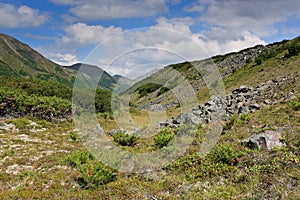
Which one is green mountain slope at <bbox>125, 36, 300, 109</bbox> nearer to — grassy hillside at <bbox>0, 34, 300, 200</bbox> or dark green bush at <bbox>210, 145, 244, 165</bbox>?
grassy hillside at <bbox>0, 34, 300, 200</bbox>

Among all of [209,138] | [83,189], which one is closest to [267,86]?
[209,138]

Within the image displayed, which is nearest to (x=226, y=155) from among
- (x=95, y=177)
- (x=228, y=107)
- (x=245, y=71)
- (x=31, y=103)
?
(x=95, y=177)

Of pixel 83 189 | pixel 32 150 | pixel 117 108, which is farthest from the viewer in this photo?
pixel 117 108

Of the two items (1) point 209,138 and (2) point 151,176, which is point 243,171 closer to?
(2) point 151,176

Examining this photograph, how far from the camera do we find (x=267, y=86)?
23969 millimetres

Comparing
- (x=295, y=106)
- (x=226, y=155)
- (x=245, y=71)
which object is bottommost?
(x=226, y=155)

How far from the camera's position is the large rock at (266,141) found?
10.0m

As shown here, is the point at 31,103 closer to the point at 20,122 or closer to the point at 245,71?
the point at 20,122

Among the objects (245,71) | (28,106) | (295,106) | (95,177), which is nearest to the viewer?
(95,177)

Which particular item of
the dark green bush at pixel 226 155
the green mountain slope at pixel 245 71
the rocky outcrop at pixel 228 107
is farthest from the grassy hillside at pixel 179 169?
the green mountain slope at pixel 245 71

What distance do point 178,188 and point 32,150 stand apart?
35.2 feet

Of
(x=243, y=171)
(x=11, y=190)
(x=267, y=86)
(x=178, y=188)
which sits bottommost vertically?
(x=11, y=190)

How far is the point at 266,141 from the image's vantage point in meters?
10.2

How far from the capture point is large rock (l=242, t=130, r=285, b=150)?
33.0ft
